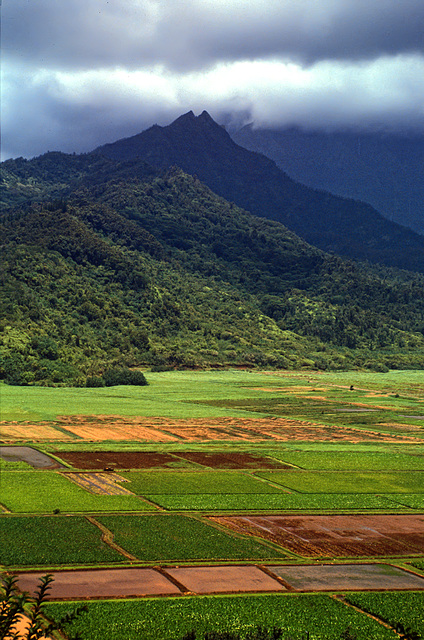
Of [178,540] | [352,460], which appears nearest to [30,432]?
[352,460]

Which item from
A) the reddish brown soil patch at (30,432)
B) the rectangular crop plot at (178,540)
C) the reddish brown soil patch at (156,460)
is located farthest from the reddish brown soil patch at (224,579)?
the reddish brown soil patch at (30,432)

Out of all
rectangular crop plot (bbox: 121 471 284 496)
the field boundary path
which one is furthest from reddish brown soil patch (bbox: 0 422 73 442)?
the field boundary path

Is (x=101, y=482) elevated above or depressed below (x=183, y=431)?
above

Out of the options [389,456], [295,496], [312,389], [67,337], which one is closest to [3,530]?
Answer: [295,496]

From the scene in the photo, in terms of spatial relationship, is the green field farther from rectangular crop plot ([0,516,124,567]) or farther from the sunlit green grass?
rectangular crop plot ([0,516,124,567])

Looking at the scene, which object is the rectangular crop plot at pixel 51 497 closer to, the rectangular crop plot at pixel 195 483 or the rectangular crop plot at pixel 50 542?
the rectangular crop plot at pixel 50 542

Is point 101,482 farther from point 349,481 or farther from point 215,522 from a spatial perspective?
point 349,481
